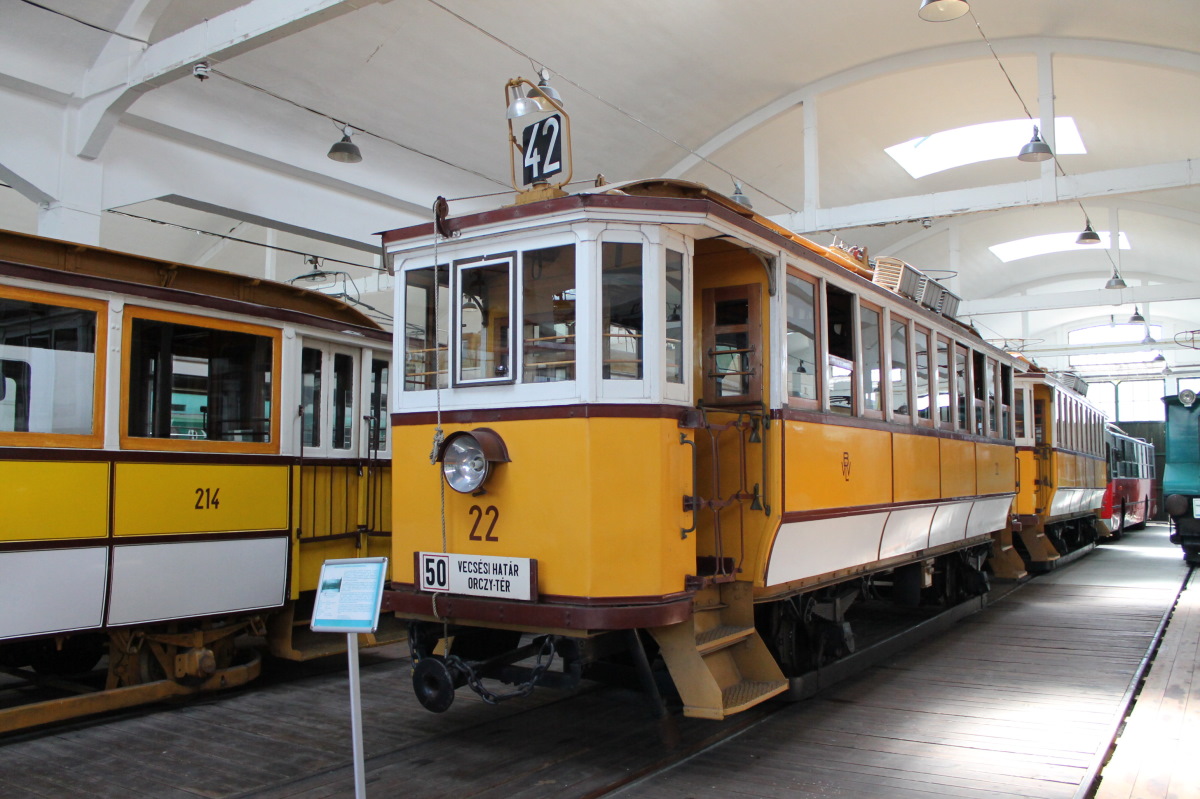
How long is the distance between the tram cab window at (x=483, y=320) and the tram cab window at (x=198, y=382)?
2526 mm

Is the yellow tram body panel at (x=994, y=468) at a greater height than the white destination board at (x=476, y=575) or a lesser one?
greater

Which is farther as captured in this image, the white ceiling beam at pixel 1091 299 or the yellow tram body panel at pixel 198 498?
the white ceiling beam at pixel 1091 299

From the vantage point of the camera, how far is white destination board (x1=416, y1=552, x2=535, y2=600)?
4789 mm

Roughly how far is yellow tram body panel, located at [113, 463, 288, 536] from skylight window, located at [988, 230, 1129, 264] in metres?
22.5

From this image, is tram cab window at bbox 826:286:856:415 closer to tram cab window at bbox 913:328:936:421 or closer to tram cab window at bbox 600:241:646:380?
tram cab window at bbox 913:328:936:421

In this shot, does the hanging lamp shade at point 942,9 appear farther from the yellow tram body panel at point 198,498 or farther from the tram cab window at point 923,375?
the yellow tram body panel at point 198,498

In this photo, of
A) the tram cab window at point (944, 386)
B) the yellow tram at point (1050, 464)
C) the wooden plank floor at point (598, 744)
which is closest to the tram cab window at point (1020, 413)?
the yellow tram at point (1050, 464)

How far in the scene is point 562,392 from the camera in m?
4.83

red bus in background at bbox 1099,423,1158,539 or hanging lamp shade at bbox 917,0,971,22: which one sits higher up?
hanging lamp shade at bbox 917,0,971,22

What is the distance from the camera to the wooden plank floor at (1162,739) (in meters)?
4.69

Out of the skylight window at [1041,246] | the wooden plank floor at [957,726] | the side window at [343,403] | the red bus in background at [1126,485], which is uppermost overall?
the skylight window at [1041,246]

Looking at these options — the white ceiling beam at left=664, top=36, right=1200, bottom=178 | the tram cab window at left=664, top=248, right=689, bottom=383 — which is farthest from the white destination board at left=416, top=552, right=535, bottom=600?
the white ceiling beam at left=664, top=36, right=1200, bottom=178

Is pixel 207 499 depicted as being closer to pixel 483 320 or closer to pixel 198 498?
pixel 198 498

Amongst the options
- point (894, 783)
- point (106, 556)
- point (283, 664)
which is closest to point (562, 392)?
point (894, 783)
